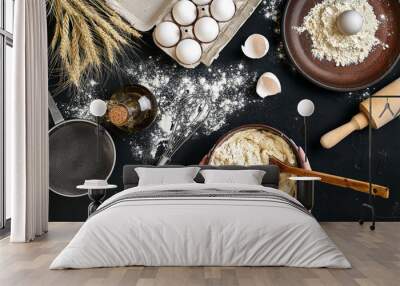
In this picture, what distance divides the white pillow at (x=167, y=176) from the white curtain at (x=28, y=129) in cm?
96

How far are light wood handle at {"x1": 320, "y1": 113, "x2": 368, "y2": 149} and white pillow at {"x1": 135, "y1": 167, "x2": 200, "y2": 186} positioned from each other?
1.43m

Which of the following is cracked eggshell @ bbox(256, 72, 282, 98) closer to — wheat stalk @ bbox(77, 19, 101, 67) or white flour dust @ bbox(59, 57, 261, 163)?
white flour dust @ bbox(59, 57, 261, 163)

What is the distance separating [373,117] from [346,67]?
590mm

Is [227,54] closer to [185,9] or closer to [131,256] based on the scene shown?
[185,9]

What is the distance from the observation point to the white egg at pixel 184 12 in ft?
19.7

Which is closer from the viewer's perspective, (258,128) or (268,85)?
(258,128)

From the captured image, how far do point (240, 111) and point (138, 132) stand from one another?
1108 millimetres

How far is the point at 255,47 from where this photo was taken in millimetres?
6305

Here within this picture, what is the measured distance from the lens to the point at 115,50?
6371mm

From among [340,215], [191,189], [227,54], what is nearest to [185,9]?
[227,54]

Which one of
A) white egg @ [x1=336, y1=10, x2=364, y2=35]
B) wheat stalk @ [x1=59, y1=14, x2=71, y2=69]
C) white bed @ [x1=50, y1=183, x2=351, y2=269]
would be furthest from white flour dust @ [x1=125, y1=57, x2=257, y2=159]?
white bed @ [x1=50, y1=183, x2=351, y2=269]

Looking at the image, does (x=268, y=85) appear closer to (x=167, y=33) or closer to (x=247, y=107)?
(x=247, y=107)

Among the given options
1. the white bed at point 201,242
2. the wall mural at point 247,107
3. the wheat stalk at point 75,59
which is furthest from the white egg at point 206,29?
the white bed at point 201,242

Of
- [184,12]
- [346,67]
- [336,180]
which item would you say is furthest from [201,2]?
[336,180]
